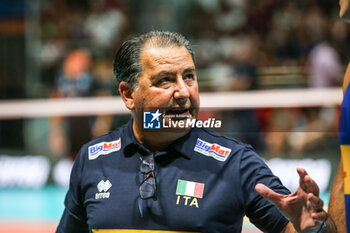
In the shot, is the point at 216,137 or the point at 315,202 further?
the point at 216,137

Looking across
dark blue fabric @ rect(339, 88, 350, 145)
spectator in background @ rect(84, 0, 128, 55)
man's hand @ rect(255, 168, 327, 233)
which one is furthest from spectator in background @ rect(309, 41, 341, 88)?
man's hand @ rect(255, 168, 327, 233)

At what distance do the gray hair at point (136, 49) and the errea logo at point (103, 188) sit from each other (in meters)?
0.43

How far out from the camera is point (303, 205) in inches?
86.7

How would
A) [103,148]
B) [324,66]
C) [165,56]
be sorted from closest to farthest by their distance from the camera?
[165,56], [103,148], [324,66]

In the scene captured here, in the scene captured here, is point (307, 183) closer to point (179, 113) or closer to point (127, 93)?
point (179, 113)

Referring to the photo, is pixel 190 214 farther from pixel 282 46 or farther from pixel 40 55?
pixel 40 55

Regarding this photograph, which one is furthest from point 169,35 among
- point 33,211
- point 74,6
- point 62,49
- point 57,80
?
point 74,6

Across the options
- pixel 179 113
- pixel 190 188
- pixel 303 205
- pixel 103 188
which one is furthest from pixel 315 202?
pixel 103 188

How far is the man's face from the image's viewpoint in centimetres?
262

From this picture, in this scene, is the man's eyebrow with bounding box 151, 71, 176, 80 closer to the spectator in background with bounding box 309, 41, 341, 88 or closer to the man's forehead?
the man's forehead

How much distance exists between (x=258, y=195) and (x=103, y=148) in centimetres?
75

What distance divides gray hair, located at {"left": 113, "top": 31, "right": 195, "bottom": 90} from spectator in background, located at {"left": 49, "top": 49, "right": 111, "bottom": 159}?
16.0ft

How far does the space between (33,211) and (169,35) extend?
5.22m

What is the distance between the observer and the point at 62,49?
10.3 metres
